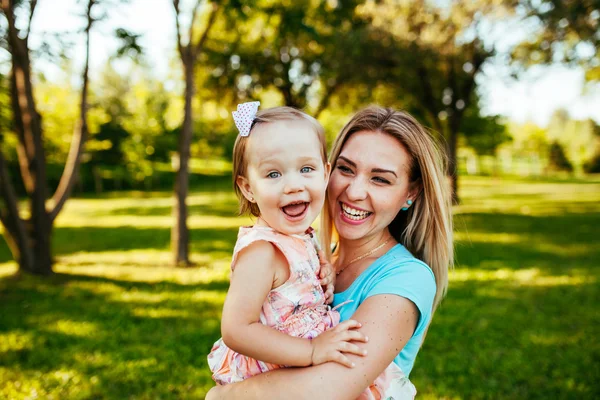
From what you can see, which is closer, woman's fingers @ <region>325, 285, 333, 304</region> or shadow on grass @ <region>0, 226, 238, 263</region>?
woman's fingers @ <region>325, 285, 333, 304</region>

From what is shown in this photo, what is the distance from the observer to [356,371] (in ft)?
5.49

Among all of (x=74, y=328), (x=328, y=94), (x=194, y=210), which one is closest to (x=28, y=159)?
(x=74, y=328)

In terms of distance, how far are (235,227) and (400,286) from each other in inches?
Answer: 605

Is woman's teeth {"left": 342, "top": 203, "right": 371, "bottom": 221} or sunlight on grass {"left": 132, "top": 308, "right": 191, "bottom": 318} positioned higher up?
woman's teeth {"left": 342, "top": 203, "right": 371, "bottom": 221}

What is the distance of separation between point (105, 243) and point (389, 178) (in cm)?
1341

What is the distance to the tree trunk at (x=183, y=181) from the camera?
378 inches

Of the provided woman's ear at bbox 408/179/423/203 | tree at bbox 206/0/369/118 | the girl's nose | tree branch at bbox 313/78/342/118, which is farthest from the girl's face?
tree branch at bbox 313/78/342/118

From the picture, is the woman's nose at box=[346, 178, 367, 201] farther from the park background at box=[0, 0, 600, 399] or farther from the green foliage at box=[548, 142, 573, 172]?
the green foliage at box=[548, 142, 573, 172]

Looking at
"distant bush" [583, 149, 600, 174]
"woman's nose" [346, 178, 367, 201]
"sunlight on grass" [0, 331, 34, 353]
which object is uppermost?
"woman's nose" [346, 178, 367, 201]

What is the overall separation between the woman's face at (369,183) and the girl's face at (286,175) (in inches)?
12.1

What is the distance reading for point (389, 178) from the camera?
219 cm

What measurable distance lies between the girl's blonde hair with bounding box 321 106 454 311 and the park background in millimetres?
2950

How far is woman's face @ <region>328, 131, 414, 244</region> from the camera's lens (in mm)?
2186

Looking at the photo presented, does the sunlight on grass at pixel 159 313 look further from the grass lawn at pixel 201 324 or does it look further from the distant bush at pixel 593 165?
the distant bush at pixel 593 165
